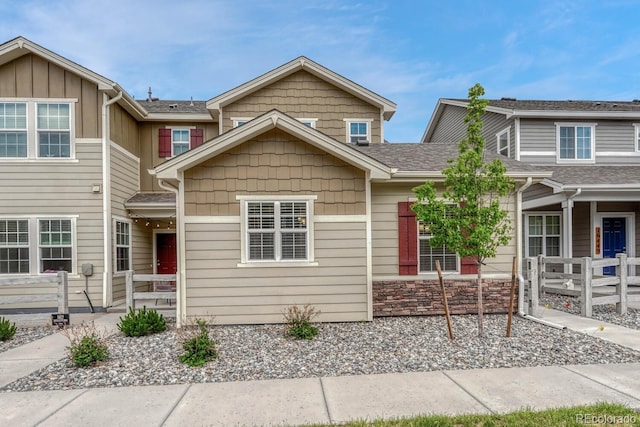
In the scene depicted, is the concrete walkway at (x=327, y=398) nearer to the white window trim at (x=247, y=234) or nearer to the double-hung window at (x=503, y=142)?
the white window trim at (x=247, y=234)

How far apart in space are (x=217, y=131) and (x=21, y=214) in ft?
19.5

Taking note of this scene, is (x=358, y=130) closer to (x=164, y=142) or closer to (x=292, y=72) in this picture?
(x=292, y=72)

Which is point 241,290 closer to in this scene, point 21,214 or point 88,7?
point 21,214

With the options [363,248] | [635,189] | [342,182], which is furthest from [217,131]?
[635,189]

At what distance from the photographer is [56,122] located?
381 inches

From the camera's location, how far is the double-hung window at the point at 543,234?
12.9m

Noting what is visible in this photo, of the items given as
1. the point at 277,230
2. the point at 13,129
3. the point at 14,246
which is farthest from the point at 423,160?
the point at 14,246

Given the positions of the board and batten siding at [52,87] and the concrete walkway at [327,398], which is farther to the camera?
the board and batten siding at [52,87]

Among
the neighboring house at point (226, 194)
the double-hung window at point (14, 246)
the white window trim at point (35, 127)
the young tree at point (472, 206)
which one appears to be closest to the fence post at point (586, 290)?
the neighboring house at point (226, 194)

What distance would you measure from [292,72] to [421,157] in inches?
201

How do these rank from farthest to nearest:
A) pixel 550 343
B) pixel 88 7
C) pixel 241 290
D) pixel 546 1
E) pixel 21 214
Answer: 1. pixel 546 1
2. pixel 88 7
3. pixel 21 214
4. pixel 241 290
5. pixel 550 343

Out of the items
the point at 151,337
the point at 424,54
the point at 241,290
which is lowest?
the point at 151,337

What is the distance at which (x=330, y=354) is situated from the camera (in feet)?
18.9

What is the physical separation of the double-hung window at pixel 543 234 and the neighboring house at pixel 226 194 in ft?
17.3
